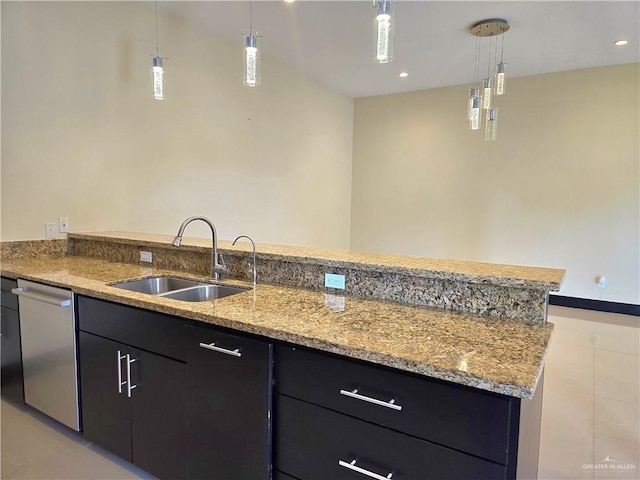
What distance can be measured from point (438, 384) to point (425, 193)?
4.85 m

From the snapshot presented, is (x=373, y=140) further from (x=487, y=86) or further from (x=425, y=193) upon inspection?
(x=487, y=86)

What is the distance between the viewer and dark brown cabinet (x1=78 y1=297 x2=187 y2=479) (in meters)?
1.63

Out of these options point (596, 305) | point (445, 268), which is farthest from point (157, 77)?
point (596, 305)

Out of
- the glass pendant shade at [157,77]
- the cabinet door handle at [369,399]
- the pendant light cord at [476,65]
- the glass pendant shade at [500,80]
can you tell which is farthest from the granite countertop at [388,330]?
the pendant light cord at [476,65]

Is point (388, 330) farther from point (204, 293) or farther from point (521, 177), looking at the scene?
point (521, 177)

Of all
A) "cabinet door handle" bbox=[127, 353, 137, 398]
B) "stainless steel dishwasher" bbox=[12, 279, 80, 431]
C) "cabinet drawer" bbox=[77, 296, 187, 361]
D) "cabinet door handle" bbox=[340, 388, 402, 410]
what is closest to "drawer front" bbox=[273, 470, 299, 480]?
"cabinet door handle" bbox=[340, 388, 402, 410]

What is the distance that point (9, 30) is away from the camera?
257cm

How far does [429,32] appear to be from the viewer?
3590mm

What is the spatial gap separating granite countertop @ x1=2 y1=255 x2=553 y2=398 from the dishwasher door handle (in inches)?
3.1

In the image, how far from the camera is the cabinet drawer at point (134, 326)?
1.60m

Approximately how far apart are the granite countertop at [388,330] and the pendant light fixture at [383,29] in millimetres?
1067

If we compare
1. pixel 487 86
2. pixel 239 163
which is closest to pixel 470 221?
pixel 487 86

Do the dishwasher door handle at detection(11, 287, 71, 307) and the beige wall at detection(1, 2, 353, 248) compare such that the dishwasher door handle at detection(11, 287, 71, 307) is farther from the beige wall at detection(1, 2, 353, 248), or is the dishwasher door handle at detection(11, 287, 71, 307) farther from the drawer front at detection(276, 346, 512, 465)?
the drawer front at detection(276, 346, 512, 465)

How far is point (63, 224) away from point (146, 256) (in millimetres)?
853
